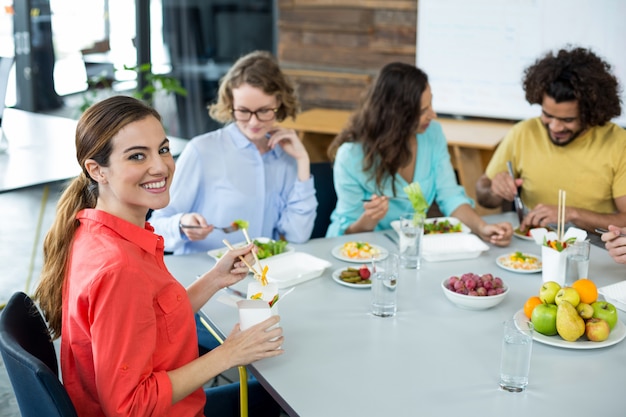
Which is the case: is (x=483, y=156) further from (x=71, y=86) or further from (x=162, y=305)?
(x=71, y=86)

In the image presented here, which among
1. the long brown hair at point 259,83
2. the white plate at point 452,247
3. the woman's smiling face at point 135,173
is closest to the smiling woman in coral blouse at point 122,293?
the woman's smiling face at point 135,173

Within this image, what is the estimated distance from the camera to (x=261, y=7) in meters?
5.56

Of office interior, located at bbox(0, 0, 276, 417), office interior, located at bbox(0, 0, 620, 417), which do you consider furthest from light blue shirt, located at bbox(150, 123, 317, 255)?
office interior, located at bbox(0, 0, 276, 417)

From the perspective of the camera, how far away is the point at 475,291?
6.52 feet

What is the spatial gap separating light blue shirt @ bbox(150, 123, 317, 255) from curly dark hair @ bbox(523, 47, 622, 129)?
974mm

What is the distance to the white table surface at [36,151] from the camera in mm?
3252

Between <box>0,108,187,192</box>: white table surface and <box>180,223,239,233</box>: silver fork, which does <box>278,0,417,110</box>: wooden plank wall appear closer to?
<box>0,108,187,192</box>: white table surface

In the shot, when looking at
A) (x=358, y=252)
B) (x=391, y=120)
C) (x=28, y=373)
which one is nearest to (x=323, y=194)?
(x=391, y=120)

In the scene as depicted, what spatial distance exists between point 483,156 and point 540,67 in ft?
5.30

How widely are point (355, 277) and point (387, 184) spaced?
32.8 inches

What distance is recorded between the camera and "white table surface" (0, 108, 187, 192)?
325 cm

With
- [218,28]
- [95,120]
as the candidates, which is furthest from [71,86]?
[95,120]

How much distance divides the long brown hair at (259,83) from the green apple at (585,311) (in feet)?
4.26

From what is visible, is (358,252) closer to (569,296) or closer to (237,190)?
(237,190)
